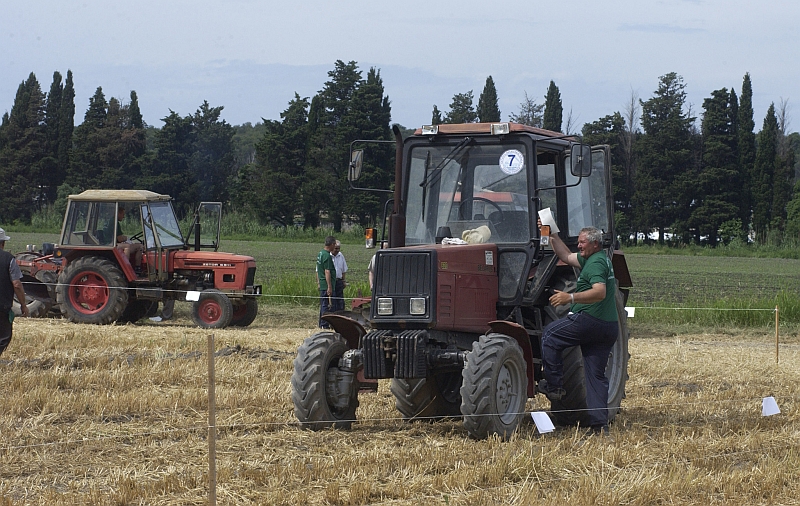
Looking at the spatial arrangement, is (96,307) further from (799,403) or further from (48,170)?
(48,170)

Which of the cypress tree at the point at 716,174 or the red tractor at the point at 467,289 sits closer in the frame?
the red tractor at the point at 467,289

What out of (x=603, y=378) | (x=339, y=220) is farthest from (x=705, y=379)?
(x=339, y=220)

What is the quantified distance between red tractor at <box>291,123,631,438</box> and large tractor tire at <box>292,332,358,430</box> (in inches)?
0.4

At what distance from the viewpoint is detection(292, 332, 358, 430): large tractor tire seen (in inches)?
312

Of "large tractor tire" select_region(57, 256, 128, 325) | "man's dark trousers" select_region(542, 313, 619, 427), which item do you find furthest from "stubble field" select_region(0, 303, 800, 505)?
"large tractor tire" select_region(57, 256, 128, 325)

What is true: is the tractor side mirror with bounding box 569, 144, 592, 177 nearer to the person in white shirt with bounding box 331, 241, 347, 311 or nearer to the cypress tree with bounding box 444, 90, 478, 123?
the person in white shirt with bounding box 331, 241, 347, 311

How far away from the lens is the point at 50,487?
614cm

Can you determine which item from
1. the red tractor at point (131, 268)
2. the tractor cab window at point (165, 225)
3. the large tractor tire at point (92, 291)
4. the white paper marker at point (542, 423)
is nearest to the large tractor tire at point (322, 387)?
the white paper marker at point (542, 423)

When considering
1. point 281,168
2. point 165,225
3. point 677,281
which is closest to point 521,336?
point 165,225

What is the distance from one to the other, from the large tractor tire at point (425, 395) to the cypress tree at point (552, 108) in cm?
5613

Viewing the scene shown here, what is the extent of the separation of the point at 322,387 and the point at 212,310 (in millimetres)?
9279

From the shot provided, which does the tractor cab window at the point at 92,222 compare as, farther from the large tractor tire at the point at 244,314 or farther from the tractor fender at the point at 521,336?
the tractor fender at the point at 521,336

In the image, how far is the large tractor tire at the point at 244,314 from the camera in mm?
17312

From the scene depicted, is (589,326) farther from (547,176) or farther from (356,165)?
(356,165)
